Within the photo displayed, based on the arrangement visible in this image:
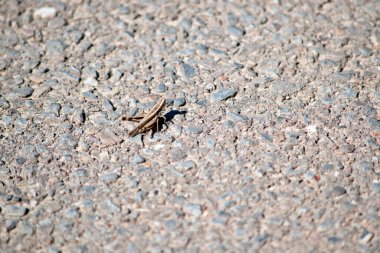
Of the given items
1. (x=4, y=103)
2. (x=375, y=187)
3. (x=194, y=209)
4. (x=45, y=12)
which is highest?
(x=45, y=12)

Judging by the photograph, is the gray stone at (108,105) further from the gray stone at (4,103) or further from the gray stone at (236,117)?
the gray stone at (236,117)

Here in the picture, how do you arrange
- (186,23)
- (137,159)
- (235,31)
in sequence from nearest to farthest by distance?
(137,159) < (235,31) < (186,23)

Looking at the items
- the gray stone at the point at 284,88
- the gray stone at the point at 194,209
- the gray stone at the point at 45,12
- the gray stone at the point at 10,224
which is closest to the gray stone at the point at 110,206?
the gray stone at the point at 194,209

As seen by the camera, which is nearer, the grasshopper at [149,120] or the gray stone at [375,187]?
the gray stone at [375,187]

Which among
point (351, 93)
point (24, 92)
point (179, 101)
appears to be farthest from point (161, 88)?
point (351, 93)

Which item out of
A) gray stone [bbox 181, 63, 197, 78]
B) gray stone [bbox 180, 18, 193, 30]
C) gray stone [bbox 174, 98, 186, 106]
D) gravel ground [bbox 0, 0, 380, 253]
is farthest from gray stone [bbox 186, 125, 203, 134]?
gray stone [bbox 180, 18, 193, 30]

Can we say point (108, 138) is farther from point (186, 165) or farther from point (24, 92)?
point (24, 92)

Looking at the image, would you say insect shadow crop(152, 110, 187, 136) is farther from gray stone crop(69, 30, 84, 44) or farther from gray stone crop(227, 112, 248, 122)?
gray stone crop(69, 30, 84, 44)

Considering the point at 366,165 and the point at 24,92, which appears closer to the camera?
the point at 366,165
